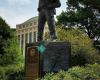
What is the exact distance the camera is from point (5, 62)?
177 ft

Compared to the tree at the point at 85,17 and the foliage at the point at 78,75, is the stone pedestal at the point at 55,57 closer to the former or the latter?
the foliage at the point at 78,75

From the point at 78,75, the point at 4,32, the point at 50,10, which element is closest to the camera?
the point at 78,75

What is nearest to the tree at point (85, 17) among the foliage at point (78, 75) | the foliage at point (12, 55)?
the foliage at point (12, 55)

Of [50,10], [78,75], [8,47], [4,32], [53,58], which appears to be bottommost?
[78,75]

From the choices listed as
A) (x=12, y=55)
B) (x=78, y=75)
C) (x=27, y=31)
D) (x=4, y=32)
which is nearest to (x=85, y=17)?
(x=12, y=55)

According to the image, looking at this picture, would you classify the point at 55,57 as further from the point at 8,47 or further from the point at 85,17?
the point at 8,47

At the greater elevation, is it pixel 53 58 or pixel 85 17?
pixel 85 17

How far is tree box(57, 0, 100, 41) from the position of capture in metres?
56.0

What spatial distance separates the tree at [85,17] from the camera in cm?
5597

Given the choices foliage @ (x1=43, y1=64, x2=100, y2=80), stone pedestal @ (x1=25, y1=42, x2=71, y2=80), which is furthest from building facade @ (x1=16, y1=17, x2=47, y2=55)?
foliage @ (x1=43, y1=64, x2=100, y2=80)

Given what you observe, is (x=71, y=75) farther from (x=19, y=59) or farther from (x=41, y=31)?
(x=19, y=59)

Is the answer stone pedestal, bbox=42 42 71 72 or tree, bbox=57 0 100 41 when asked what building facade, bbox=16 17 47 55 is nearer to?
tree, bbox=57 0 100 41

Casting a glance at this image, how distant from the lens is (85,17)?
2191 inches

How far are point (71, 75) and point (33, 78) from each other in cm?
427
